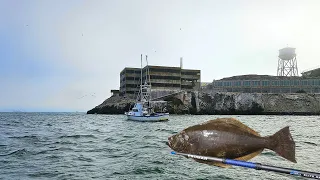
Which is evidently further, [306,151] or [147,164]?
[306,151]

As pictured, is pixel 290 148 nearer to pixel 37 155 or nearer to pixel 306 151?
pixel 306 151

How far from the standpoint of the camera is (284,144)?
4.23 meters

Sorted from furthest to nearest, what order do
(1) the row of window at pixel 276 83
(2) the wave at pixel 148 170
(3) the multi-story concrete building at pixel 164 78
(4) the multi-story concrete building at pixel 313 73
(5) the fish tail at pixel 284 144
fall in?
1. (4) the multi-story concrete building at pixel 313 73
2. (3) the multi-story concrete building at pixel 164 78
3. (1) the row of window at pixel 276 83
4. (2) the wave at pixel 148 170
5. (5) the fish tail at pixel 284 144

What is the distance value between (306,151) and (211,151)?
45.7 feet

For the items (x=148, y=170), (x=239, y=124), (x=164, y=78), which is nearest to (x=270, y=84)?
(x=164, y=78)

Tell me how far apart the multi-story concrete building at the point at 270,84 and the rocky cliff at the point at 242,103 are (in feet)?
20.2

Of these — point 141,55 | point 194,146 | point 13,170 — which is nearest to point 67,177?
point 13,170

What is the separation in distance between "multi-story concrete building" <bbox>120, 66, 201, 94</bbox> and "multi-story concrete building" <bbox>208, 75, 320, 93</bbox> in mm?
14067

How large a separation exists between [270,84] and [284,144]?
109835mm

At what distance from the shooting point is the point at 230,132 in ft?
15.8

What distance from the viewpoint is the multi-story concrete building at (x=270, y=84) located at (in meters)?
105

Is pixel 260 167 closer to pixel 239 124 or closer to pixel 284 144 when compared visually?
pixel 284 144

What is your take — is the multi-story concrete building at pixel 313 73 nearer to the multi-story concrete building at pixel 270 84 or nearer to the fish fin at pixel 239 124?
the multi-story concrete building at pixel 270 84

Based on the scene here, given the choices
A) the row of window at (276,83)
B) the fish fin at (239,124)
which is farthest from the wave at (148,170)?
the row of window at (276,83)
